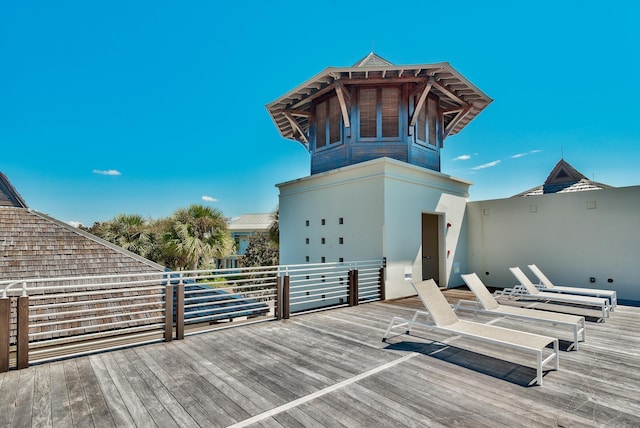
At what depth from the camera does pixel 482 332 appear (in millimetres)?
3613

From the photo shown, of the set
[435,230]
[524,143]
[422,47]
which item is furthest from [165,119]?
[524,143]

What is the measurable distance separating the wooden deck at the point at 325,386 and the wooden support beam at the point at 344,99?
23.6 feet

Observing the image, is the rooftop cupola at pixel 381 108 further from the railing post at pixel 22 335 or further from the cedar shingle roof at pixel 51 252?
the railing post at pixel 22 335

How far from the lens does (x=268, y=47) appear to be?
42.1 ft

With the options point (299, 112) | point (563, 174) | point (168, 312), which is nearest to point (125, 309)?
point (168, 312)

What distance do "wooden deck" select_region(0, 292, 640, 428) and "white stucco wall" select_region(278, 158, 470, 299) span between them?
3761 millimetres

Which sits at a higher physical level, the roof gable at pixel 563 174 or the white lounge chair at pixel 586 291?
the roof gable at pixel 563 174

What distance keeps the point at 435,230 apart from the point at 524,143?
10.5 metres

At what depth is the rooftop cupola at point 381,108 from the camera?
923 centimetres

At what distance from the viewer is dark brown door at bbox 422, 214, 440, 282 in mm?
10211

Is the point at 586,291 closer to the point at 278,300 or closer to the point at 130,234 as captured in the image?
the point at 278,300

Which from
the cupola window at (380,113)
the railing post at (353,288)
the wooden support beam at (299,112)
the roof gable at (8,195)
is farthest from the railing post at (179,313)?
the roof gable at (8,195)

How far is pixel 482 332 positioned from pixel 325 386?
6.94ft

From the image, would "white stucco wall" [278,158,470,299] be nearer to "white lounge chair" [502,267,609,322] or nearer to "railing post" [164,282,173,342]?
"white lounge chair" [502,267,609,322]
